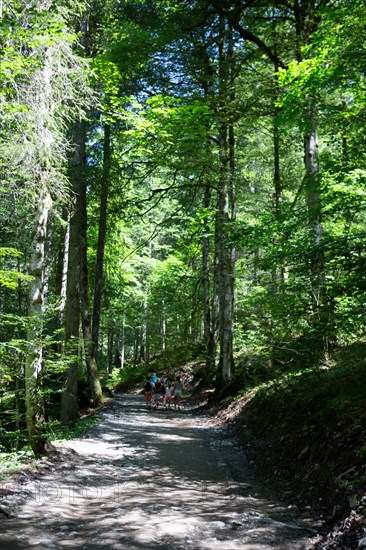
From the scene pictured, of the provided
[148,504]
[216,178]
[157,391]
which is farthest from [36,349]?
[157,391]

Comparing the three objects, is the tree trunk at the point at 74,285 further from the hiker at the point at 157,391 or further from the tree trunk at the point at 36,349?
the hiker at the point at 157,391

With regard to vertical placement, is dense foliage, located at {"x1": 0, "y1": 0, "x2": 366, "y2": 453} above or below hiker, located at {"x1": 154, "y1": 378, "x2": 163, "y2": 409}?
above

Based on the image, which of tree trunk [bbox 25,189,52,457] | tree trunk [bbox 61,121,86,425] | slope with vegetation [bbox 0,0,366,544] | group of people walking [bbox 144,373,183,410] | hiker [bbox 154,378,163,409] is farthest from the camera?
hiker [bbox 154,378,163,409]

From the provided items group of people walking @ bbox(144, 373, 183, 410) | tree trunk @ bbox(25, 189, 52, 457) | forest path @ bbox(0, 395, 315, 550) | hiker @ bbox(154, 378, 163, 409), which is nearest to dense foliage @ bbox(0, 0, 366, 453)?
tree trunk @ bbox(25, 189, 52, 457)

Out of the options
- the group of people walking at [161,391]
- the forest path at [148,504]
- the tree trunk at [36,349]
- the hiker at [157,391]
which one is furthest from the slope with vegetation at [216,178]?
the hiker at [157,391]

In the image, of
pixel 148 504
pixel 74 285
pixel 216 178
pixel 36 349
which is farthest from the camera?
pixel 216 178

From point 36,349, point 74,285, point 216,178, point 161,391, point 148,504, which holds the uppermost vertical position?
point 216,178

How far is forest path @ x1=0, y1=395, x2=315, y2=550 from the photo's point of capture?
4.40 meters

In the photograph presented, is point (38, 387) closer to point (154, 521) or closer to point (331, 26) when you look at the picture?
point (154, 521)

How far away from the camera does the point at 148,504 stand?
5613 mm

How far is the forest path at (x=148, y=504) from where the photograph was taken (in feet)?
14.4

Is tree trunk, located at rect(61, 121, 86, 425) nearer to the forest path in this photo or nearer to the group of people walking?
the forest path

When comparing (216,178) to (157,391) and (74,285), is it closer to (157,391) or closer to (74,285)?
(74,285)

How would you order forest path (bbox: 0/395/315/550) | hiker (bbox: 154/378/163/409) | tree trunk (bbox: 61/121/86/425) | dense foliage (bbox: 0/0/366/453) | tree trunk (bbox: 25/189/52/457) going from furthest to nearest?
hiker (bbox: 154/378/163/409) < tree trunk (bbox: 61/121/86/425) < tree trunk (bbox: 25/189/52/457) < dense foliage (bbox: 0/0/366/453) < forest path (bbox: 0/395/315/550)
